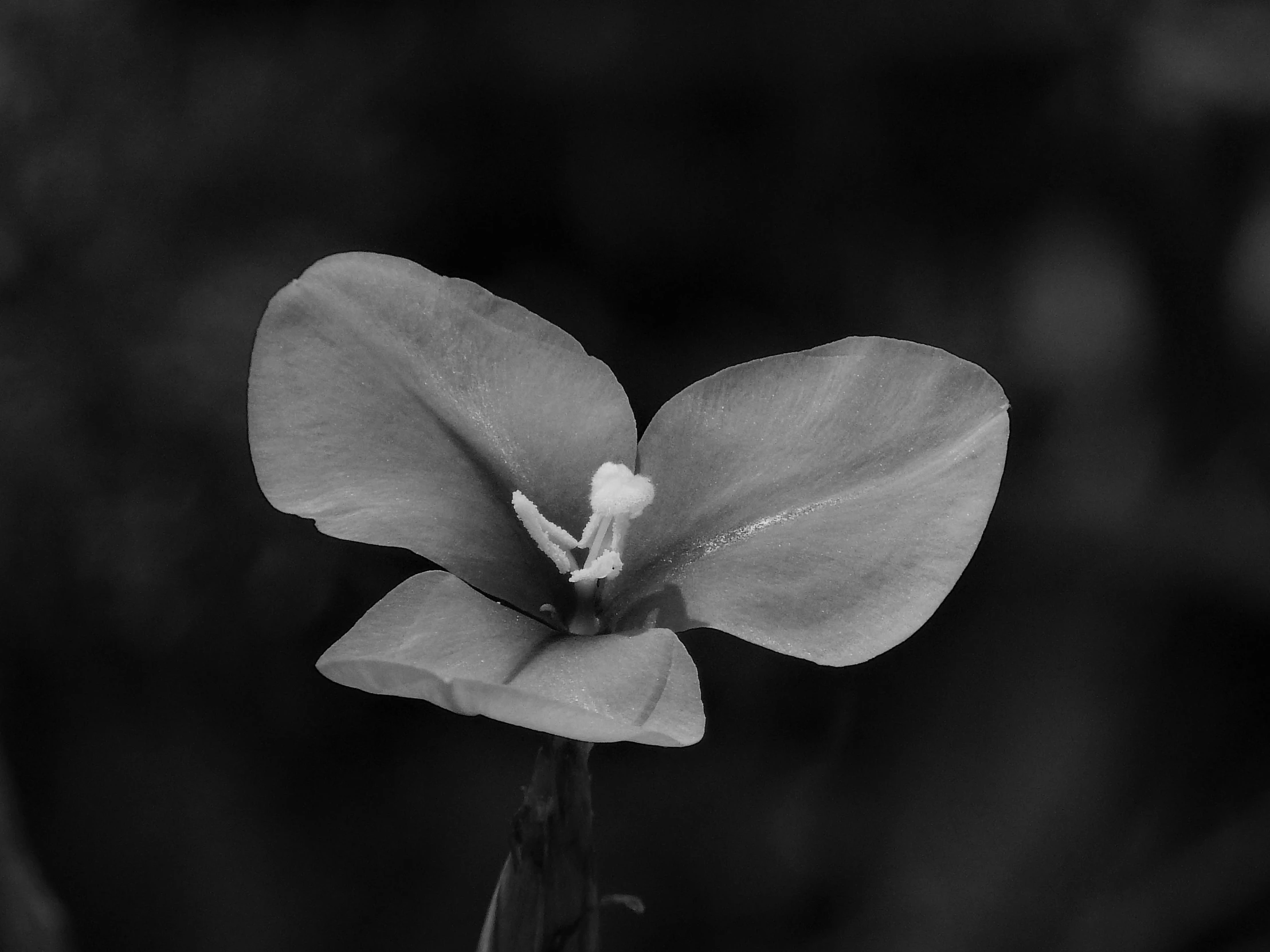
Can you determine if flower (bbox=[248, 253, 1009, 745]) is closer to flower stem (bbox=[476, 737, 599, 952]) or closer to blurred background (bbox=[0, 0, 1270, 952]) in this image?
flower stem (bbox=[476, 737, 599, 952])

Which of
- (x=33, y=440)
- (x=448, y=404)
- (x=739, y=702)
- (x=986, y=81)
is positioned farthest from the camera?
(x=986, y=81)

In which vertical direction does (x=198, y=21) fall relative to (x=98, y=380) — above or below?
above

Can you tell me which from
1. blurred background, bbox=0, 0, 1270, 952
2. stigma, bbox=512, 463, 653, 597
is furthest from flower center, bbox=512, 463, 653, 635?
blurred background, bbox=0, 0, 1270, 952

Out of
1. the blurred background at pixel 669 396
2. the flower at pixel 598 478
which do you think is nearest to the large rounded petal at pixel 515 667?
the flower at pixel 598 478

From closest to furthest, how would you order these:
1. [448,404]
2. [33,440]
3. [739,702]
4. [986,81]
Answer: [448,404] → [33,440] → [739,702] → [986,81]

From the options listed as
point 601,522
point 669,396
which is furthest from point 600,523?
point 669,396

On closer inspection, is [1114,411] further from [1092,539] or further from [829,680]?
[829,680]

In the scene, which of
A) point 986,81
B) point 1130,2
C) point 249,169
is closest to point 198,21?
point 249,169
